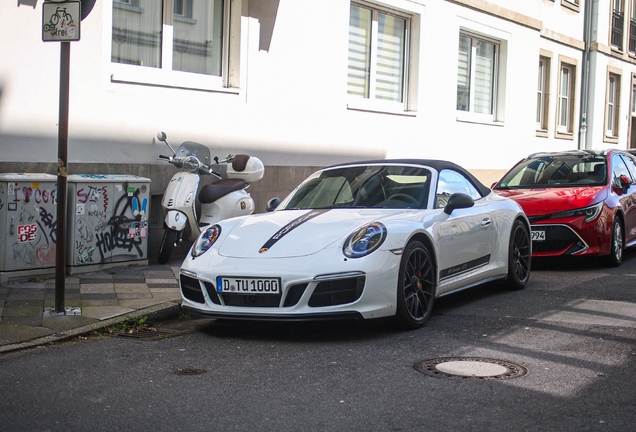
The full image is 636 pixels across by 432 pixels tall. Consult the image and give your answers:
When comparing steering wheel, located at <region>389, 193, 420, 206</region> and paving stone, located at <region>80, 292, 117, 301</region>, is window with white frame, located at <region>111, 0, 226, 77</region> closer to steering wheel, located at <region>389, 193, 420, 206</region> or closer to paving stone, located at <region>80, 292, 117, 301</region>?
paving stone, located at <region>80, 292, 117, 301</region>

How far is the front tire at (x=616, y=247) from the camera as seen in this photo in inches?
424

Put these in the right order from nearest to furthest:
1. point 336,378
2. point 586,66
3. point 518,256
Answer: point 336,378 → point 518,256 → point 586,66

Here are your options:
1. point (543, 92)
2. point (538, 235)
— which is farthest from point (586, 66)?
point (538, 235)

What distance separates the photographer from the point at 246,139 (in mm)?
12234

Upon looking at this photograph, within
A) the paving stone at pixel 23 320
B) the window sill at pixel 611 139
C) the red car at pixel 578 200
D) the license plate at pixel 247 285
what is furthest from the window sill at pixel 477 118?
the paving stone at pixel 23 320

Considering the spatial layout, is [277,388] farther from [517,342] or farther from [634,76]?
[634,76]

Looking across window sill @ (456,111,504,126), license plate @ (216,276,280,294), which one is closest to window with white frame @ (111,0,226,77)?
license plate @ (216,276,280,294)

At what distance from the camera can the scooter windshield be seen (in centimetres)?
1066

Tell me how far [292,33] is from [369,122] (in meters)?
2.62

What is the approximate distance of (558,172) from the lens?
11.7 meters

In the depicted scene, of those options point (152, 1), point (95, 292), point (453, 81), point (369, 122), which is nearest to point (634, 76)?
point (453, 81)

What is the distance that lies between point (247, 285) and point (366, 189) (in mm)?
1868

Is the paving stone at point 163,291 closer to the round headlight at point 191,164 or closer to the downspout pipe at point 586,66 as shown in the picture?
the round headlight at point 191,164

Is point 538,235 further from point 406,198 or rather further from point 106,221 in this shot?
→ point 106,221
